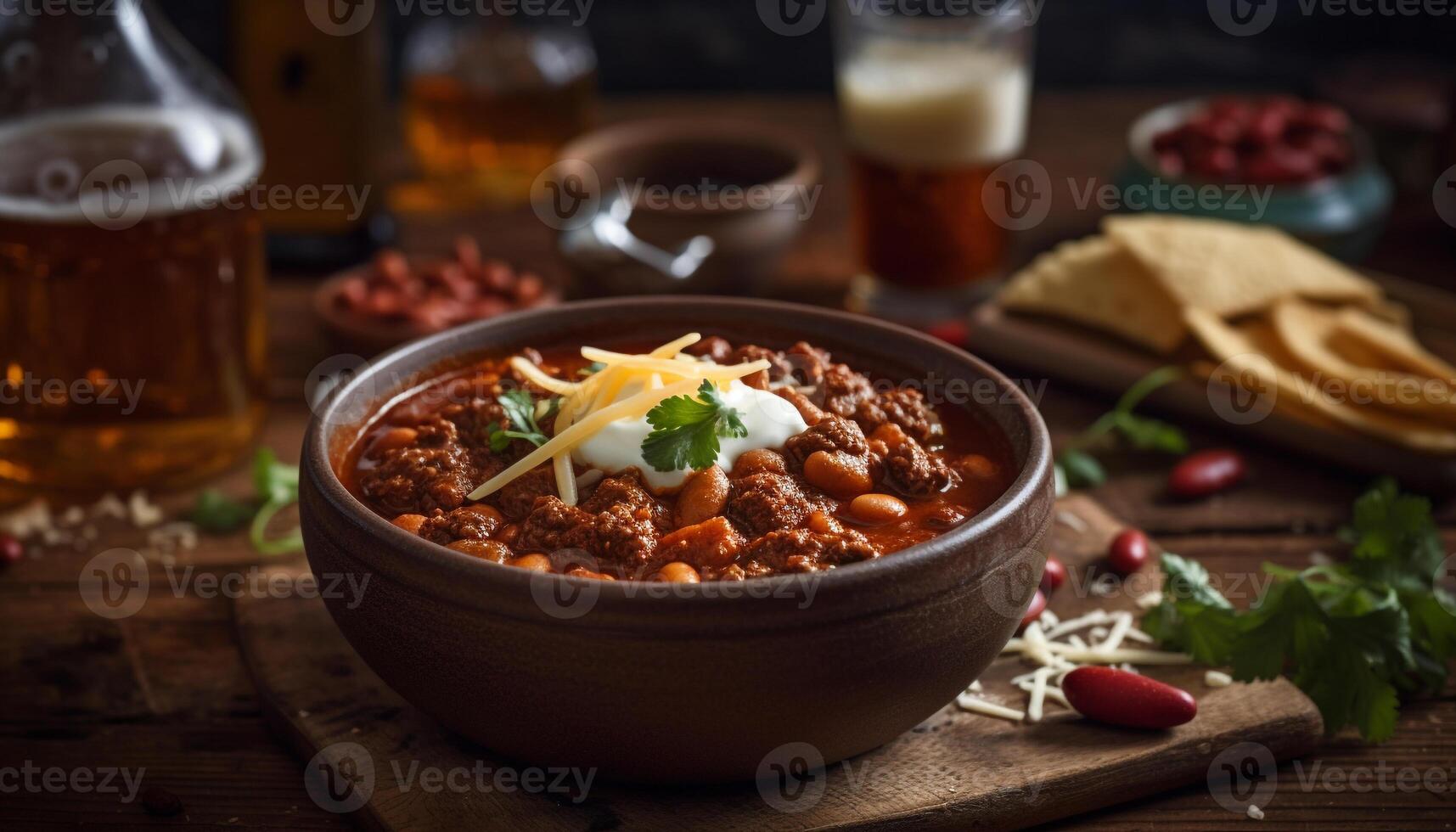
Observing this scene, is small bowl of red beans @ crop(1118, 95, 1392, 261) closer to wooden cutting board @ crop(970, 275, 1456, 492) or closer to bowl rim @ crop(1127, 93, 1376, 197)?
bowl rim @ crop(1127, 93, 1376, 197)

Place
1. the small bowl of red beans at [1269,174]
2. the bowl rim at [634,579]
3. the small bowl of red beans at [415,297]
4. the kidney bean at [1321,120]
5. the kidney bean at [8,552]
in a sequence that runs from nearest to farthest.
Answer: the bowl rim at [634,579] → the kidney bean at [8,552] → the small bowl of red beans at [415,297] → the small bowl of red beans at [1269,174] → the kidney bean at [1321,120]

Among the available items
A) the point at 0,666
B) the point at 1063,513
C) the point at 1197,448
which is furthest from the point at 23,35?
the point at 1197,448

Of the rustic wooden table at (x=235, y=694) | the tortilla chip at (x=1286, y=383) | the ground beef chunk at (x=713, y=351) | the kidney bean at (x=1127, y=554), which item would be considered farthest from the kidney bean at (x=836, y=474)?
the tortilla chip at (x=1286, y=383)

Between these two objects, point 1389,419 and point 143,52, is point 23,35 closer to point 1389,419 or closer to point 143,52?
point 143,52

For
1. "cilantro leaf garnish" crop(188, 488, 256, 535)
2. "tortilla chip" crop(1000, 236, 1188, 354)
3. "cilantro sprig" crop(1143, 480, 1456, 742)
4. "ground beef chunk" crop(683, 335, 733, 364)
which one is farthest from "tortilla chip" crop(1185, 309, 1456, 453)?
"cilantro leaf garnish" crop(188, 488, 256, 535)

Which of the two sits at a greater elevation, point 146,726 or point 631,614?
point 631,614

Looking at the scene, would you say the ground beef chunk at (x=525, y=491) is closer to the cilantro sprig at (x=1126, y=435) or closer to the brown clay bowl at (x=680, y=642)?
the brown clay bowl at (x=680, y=642)
